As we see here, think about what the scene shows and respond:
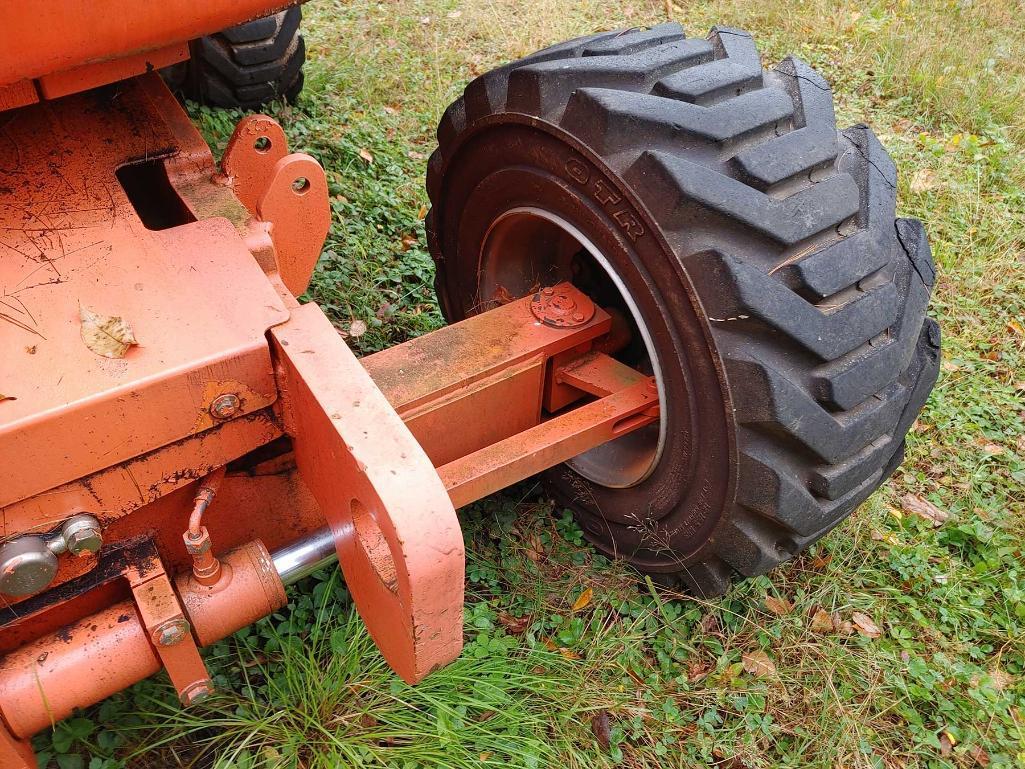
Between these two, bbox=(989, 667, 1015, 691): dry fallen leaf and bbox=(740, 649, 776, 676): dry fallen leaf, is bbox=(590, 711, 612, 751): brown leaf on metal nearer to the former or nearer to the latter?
bbox=(740, 649, 776, 676): dry fallen leaf

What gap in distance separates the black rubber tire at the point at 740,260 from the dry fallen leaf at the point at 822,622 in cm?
47

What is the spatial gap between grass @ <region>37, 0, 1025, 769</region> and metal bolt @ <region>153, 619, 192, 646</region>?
21.6 inches

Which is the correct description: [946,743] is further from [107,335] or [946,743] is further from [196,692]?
[107,335]

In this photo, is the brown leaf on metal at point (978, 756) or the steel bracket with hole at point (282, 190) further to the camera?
the brown leaf on metal at point (978, 756)

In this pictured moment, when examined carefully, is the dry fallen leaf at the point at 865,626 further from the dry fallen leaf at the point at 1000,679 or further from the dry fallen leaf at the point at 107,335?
the dry fallen leaf at the point at 107,335

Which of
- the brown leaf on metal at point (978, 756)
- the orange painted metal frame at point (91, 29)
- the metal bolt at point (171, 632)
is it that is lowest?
the brown leaf on metal at point (978, 756)

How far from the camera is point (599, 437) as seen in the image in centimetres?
204

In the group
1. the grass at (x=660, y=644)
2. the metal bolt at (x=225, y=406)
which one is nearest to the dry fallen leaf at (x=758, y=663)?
the grass at (x=660, y=644)

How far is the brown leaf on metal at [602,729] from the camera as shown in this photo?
6.83 feet

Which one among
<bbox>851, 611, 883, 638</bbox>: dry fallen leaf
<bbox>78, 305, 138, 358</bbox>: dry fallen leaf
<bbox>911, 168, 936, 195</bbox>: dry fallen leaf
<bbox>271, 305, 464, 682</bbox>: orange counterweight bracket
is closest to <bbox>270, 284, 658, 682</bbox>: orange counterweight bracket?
<bbox>271, 305, 464, 682</bbox>: orange counterweight bracket

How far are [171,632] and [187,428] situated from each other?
0.37m

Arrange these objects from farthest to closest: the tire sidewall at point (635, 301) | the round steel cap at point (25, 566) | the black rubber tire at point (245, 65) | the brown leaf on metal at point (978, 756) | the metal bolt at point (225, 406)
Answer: the black rubber tire at point (245, 65) < the brown leaf on metal at point (978, 756) < the tire sidewall at point (635, 301) < the metal bolt at point (225, 406) < the round steel cap at point (25, 566)

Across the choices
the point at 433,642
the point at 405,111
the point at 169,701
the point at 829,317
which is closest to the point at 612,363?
the point at 829,317

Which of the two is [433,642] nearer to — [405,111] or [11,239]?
[11,239]
